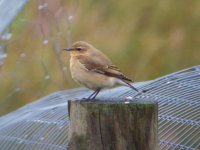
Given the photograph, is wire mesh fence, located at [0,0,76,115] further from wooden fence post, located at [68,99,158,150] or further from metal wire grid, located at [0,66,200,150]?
wooden fence post, located at [68,99,158,150]

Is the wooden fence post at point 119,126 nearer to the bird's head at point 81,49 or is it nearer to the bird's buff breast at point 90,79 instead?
the bird's buff breast at point 90,79

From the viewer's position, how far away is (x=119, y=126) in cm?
416

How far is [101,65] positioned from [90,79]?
13 centimetres

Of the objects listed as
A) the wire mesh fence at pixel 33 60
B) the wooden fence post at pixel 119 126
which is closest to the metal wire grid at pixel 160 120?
the wooden fence post at pixel 119 126

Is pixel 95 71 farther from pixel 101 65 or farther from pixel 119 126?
pixel 119 126

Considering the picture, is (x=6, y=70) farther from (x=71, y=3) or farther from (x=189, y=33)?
(x=189, y=33)

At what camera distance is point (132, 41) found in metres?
12.0

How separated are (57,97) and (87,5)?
221 inches

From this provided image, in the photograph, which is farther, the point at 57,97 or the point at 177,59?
the point at 177,59

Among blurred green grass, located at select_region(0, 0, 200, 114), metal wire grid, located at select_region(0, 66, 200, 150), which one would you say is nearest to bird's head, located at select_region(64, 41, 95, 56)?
metal wire grid, located at select_region(0, 66, 200, 150)

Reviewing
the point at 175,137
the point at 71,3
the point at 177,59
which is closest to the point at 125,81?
the point at 175,137

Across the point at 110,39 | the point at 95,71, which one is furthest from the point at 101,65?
the point at 110,39

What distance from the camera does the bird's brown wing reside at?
6.00 metres

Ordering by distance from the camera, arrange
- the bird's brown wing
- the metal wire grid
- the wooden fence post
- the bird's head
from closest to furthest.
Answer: the wooden fence post
the metal wire grid
the bird's brown wing
the bird's head
